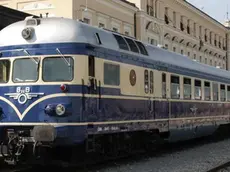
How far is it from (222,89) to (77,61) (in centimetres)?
1196

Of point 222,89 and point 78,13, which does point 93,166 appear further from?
point 78,13

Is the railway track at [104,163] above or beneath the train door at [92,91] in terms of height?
beneath

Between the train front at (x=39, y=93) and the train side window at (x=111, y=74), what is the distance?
3.88 feet

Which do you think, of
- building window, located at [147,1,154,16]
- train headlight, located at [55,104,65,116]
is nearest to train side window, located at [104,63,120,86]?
train headlight, located at [55,104,65,116]

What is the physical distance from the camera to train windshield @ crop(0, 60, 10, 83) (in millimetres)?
11047

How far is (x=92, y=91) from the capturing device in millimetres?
11047

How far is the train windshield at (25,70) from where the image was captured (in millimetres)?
10742

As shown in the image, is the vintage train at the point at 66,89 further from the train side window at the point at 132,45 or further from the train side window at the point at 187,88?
the train side window at the point at 187,88

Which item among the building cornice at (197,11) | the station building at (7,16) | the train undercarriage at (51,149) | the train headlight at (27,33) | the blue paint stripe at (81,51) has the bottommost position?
the train undercarriage at (51,149)

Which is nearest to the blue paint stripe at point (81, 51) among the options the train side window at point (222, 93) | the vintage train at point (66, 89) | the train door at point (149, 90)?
the vintage train at point (66, 89)

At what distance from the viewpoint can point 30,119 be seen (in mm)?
10516

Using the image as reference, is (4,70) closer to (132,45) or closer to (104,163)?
(104,163)

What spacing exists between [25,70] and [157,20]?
32666mm

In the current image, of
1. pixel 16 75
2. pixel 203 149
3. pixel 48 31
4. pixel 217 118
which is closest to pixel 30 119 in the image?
pixel 16 75
